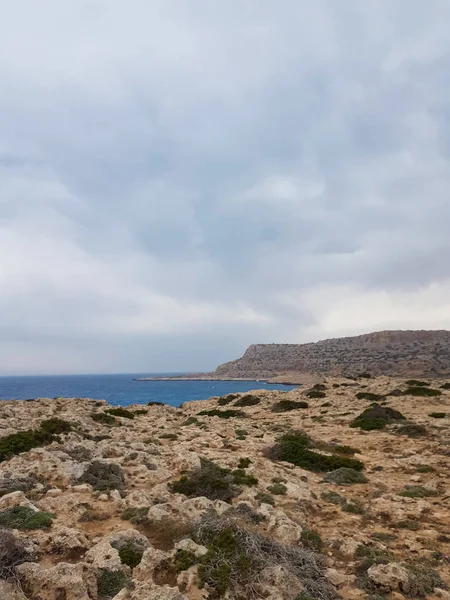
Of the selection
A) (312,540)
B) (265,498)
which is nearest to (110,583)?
(312,540)

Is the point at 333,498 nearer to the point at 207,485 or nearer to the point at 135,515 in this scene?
the point at 207,485

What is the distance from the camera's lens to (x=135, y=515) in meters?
8.91

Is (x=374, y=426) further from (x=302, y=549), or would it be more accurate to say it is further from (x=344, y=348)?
(x=344, y=348)

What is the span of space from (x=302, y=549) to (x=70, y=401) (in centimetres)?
2743

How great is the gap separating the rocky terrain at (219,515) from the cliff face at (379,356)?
94.4m

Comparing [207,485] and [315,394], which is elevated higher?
[207,485]

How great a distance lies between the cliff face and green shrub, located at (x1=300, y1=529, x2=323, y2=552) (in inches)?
3951

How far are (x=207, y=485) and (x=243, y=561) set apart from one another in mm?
4208

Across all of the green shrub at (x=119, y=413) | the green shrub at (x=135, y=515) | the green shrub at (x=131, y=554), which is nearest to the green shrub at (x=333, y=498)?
the green shrub at (x=135, y=515)

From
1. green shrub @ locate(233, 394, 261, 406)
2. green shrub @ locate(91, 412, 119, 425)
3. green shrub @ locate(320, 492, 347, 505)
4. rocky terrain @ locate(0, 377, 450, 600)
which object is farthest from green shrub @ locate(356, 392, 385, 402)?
green shrub @ locate(320, 492, 347, 505)

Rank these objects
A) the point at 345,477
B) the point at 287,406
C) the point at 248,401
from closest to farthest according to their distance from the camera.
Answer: the point at 345,477, the point at 287,406, the point at 248,401

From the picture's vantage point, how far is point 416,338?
17425 cm

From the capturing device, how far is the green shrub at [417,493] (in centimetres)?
1152

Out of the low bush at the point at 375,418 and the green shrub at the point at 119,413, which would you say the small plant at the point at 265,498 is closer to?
the low bush at the point at 375,418
